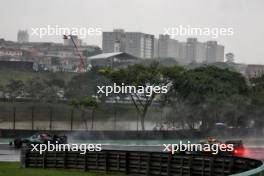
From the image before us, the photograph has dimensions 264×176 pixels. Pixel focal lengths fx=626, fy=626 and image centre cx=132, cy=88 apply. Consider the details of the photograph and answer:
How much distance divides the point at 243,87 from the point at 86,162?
115 ft

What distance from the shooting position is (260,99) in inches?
2148

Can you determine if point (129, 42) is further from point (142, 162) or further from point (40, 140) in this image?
point (142, 162)

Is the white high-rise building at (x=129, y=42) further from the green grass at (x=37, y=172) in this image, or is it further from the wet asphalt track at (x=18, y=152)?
the green grass at (x=37, y=172)

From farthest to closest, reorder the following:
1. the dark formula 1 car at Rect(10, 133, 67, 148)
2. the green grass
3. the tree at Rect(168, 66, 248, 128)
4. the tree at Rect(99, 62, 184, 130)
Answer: the tree at Rect(168, 66, 248, 128) < the tree at Rect(99, 62, 184, 130) < the dark formula 1 car at Rect(10, 133, 67, 148) < the green grass

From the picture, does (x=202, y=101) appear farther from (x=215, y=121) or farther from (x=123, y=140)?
(x=123, y=140)

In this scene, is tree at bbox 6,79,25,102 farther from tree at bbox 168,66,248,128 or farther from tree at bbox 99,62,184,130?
tree at bbox 168,66,248,128

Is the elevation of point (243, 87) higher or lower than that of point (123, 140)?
higher

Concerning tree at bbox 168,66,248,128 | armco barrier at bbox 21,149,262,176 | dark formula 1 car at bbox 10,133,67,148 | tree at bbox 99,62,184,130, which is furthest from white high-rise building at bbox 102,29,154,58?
armco barrier at bbox 21,149,262,176

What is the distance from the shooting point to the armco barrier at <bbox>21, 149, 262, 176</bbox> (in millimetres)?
18266

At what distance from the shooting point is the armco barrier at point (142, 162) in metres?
18.3

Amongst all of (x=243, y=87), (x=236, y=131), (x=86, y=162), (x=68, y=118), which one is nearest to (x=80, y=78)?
(x=68, y=118)

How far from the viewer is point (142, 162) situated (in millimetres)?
21250

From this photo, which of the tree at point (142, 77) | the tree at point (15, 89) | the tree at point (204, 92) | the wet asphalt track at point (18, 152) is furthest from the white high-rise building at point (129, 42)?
the wet asphalt track at point (18, 152)

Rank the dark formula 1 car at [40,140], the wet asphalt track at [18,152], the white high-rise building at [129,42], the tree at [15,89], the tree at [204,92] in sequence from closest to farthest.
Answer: the wet asphalt track at [18,152] → the dark formula 1 car at [40,140] → the tree at [204,92] → the tree at [15,89] → the white high-rise building at [129,42]
